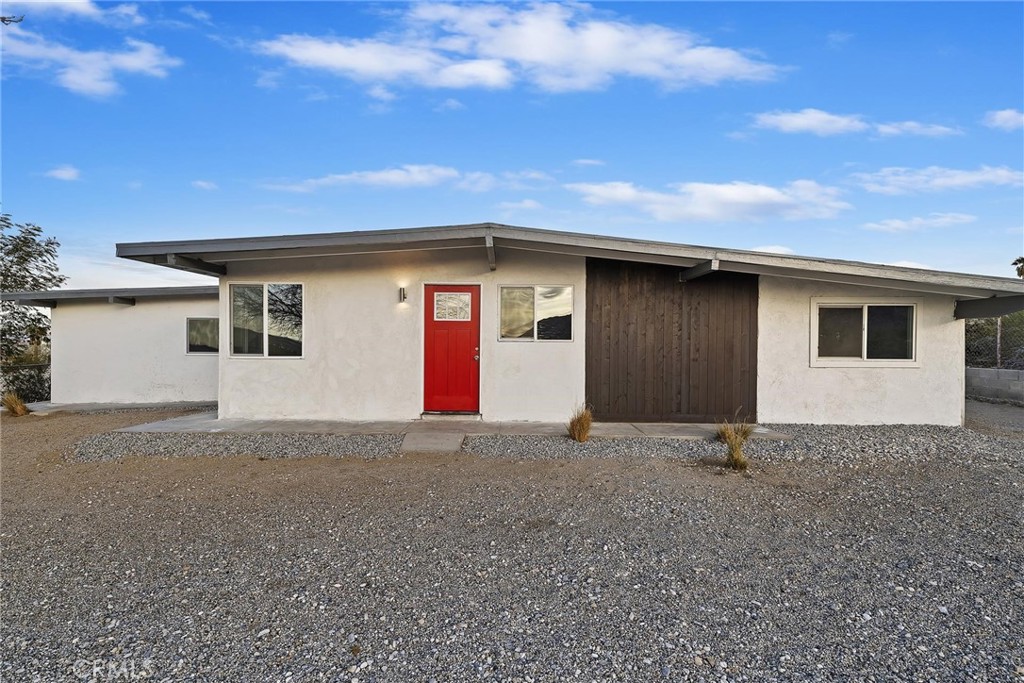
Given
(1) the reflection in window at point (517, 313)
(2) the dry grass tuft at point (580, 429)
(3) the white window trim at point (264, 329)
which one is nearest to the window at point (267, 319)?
(3) the white window trim at point (264, 329)

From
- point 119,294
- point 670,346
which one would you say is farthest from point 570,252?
point 119,294

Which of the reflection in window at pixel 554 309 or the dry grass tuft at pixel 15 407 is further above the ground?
the reflection in window at pixel 554 309

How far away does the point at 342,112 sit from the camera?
10.6 metres

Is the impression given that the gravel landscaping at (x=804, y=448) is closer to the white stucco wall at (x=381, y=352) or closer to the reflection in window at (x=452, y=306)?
the white stucco wall at (x=381, y=352)

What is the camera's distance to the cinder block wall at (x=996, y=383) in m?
11.0

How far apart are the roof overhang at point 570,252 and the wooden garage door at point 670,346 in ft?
1.96

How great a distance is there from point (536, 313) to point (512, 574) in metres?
5.31

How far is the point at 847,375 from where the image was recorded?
7941mm

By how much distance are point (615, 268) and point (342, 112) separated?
664 centimetres

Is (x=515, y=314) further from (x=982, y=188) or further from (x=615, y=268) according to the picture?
(x=982, y=188)

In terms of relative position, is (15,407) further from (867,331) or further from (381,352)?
(867,331)

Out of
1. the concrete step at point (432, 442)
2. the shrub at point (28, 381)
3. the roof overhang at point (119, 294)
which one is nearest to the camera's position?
the concrete step at point (432, 442)

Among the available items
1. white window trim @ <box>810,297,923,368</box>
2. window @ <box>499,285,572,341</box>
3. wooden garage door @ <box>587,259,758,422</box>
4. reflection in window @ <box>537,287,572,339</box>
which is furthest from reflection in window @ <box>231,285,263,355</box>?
white window trim @ <box>810,297,923,368</box>

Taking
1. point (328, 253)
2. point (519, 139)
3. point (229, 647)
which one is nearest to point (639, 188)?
point (519, 139)
